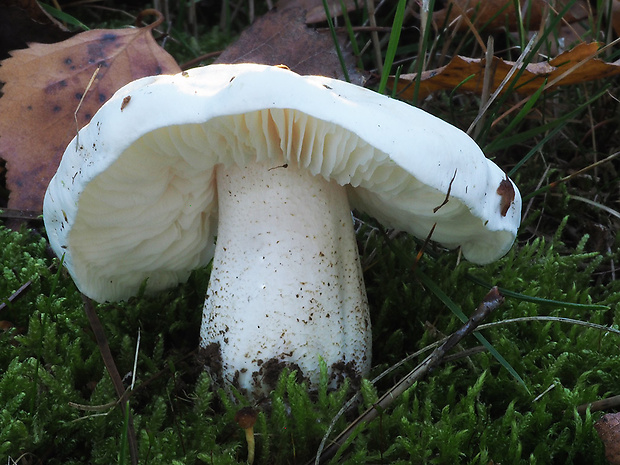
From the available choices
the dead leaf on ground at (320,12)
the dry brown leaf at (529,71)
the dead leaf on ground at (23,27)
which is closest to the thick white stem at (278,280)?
the dry brown leaf at (529,71)

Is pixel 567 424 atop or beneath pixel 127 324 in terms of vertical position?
beneath

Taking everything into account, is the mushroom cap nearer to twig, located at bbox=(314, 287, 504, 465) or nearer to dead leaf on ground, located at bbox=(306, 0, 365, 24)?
twig, located at bbox=(314, 287, 504, 465)

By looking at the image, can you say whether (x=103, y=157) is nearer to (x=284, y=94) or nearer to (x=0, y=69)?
(x=284, y=94)

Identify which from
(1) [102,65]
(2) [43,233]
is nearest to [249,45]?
(1) [102,65]

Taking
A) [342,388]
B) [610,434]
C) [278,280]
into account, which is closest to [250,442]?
[342,388]

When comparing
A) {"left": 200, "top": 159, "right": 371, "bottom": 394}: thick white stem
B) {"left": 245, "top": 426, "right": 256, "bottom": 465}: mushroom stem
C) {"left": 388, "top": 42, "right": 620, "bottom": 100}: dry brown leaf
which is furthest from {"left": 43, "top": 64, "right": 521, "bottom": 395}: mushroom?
{"left": 388, "top": 42, "right": 620, "bottom": 100}: dry brown leaf

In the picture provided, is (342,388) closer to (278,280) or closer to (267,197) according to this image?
(278,280)

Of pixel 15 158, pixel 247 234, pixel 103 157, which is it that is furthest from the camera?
pixel 15 158
